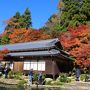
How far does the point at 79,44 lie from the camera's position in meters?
47.0

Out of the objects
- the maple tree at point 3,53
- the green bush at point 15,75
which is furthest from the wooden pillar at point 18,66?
the maple tree at point 3,53

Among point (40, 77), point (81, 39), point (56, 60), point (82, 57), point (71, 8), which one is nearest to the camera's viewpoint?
point (40, 77)

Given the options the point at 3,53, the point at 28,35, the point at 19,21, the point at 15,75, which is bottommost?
the point at 15,75

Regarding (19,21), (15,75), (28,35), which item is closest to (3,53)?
(15,75)

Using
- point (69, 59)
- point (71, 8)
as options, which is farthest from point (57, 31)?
point (69, 59)

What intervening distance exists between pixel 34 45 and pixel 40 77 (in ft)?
43.0

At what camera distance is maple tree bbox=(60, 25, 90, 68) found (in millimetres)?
43188

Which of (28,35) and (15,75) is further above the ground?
(28,35)

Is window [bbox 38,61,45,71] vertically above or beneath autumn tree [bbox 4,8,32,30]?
beneath

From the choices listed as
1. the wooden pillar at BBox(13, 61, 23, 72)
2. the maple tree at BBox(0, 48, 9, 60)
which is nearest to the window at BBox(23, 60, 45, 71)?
the wooden pillar at BBox(13, 61, 23, 72)

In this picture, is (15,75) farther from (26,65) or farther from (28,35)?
(28,35)

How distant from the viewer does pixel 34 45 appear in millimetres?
46344

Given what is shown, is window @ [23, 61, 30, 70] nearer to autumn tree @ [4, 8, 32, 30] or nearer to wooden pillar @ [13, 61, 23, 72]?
wooden pillar @ [13, 61, 23, 72]

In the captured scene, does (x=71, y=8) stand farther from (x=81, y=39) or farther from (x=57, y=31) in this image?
(x=81, y=39)
